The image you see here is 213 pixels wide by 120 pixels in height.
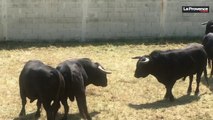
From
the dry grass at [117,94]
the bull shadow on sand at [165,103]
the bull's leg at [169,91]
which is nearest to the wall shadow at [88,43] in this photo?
the dry grass at [117,94]

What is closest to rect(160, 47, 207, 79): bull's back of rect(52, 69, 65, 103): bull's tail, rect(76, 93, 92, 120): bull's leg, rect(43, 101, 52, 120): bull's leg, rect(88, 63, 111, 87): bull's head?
rect(88, 63, 111, 87): bull's head

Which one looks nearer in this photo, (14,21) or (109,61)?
(109,61)

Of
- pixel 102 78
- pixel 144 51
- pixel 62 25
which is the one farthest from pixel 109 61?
pixel 102 78

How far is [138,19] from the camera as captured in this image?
1923cm

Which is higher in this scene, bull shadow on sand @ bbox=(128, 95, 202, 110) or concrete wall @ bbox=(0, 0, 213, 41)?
concrete wall @ bbox=(0, 0, 213, 41)

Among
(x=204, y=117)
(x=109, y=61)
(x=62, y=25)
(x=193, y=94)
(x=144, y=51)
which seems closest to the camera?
(x=204, y=117)

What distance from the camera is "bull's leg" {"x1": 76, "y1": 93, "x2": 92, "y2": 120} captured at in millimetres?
9516

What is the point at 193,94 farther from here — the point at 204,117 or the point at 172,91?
the point at 204,117

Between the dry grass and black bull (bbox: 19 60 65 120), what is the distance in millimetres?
925

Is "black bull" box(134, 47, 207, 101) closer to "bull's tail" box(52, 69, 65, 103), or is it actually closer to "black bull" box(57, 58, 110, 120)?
"black bull" box(57, 58, 110, 120)

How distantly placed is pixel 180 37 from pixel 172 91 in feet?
25.6

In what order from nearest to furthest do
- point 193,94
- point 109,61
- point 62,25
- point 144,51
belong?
point 193,94, point 109,61, point 144,51, point 62,25

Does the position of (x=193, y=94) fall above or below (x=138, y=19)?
below

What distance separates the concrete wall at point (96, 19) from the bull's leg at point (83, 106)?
9.16 m
